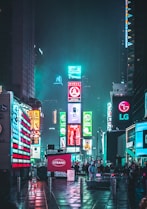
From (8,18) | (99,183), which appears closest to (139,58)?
(8,18)

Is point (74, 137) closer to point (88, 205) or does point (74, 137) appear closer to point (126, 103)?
point (126, 103)

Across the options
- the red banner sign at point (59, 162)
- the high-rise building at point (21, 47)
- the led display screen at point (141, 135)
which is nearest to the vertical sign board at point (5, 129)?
the red banner sign at point (59, 162)

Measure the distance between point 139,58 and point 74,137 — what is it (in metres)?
63.0

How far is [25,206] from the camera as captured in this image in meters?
19.3

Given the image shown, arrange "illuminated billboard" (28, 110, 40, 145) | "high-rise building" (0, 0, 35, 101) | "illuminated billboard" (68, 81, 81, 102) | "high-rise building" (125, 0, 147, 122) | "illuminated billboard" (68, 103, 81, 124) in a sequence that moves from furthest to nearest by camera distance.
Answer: "high-rise building" (0, 0, 35, 101)
"high-rise building" (125, 0, 147, 122)
"illuminated billboard" (68, 103, 81, 124)
"illuminated billboard" (68, 81, 81, 102)
"illuminated billboard" (28, 110, 40, 145)

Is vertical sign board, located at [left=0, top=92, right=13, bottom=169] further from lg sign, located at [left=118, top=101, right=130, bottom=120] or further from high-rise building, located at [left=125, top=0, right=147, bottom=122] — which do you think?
high-rise building, located at [left=125, top=0, right=147, bottom=122]

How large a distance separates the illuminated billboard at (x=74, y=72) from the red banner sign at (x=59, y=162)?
40450 mm

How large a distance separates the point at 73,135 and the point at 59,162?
37744 mm

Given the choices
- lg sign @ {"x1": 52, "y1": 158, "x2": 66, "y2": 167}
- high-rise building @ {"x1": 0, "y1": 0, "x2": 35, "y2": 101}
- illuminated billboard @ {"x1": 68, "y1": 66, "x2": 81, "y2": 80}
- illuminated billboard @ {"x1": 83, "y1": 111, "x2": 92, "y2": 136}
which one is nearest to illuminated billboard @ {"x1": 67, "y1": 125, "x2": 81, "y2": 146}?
illuminated billboard @ {"x1": 68, "y1": 66, "x2": 81, "y2": 80}

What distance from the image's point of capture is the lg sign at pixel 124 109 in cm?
9431

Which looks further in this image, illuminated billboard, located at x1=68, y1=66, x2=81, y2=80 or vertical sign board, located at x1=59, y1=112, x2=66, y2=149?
vertical sign board, located at x1=59, y1=112, x2=66, y2=149

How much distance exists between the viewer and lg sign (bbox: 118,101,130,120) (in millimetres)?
94312

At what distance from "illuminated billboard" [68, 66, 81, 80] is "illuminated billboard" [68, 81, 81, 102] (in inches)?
126

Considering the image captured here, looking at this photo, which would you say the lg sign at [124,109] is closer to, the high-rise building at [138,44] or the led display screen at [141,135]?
the high-rise building at [138,44]
